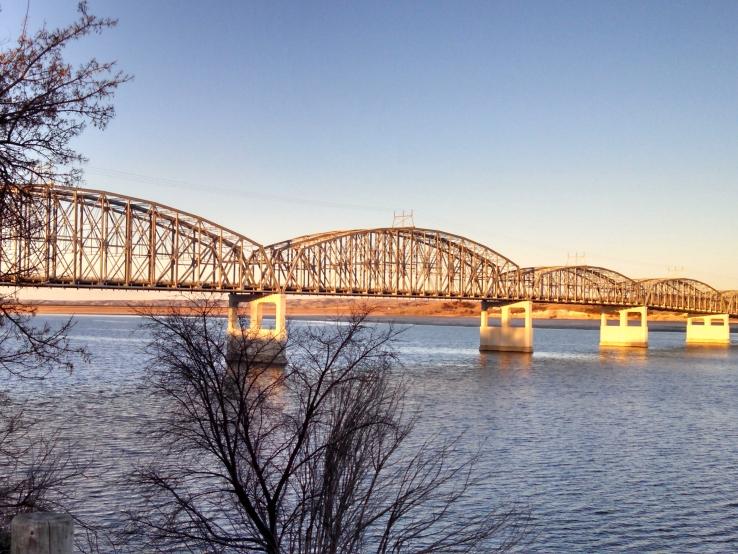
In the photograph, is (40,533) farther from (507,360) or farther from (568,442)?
(507,360)

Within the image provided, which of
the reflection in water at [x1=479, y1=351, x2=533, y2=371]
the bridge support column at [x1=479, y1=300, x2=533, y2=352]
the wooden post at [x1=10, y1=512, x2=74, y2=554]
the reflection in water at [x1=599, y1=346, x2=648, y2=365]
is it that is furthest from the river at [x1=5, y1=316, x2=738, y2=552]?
the bridge support column at [x1=479, y1=300, x2=533, y2=352]

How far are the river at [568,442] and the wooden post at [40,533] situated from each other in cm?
1350

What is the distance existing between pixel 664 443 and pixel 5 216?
47.9 m

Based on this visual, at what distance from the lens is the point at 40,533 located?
5.63 meters

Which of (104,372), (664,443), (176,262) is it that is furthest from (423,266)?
(664,443)

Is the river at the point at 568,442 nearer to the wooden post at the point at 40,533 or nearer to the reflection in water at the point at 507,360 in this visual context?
the wooden post at the point at 40,533

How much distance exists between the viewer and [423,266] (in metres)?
168

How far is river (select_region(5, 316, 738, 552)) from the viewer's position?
31.8 metres

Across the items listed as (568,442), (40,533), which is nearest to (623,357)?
(568,442)

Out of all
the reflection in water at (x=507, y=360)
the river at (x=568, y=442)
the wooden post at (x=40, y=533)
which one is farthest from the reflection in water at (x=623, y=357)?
the wooden post at (x=40, y=533)

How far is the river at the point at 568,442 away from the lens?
31.8 metres

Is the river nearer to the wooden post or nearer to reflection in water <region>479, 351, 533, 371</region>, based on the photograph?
the wooden post

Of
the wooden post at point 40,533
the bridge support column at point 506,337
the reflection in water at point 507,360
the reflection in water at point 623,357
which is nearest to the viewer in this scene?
the wooden post at point 40,533

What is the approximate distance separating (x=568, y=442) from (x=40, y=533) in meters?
49.0
